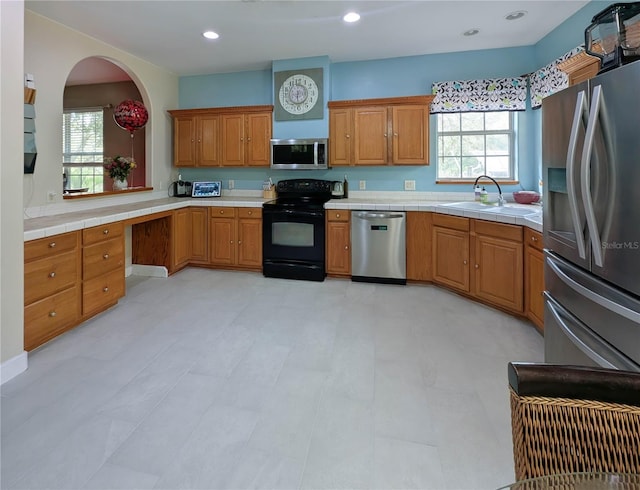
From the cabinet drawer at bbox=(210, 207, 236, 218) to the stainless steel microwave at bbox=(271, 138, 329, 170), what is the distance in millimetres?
797

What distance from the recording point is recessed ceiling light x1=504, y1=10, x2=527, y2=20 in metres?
3.42

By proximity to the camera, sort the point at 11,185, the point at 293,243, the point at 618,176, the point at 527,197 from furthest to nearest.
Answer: the point at 293,243 < the point at 527,197 < the point at 11,185 < the point at 618,176

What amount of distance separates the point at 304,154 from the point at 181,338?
2798 millimetres

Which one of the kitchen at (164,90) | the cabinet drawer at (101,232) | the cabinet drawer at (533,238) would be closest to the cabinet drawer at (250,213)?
the kitchen at (164,90)

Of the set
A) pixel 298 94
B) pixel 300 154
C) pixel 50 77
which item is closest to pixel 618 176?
pixel 300 154

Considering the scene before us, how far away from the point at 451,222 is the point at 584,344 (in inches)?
92.4

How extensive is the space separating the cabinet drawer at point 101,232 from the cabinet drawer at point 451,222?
3231mm

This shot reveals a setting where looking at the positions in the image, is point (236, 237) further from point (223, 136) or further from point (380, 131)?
point (380, 131)

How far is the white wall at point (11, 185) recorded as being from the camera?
83.7 inches

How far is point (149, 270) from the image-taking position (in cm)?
460

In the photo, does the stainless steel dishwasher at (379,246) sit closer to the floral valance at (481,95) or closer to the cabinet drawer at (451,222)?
the cabinet drawer at (451,222)

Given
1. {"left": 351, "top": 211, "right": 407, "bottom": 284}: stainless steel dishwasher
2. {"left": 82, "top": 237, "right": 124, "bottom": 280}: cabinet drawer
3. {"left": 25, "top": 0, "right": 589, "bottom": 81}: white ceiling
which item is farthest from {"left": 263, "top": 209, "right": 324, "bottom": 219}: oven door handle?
{"left": 25, "top": 0, "right": 589, "bottom": 81}: white ceiling

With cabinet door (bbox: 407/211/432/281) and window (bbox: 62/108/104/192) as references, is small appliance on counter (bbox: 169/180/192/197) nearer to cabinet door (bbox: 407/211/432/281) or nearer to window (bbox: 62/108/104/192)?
window (bbox: 62/108/104/192)

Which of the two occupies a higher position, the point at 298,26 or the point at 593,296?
the point at 298,26
